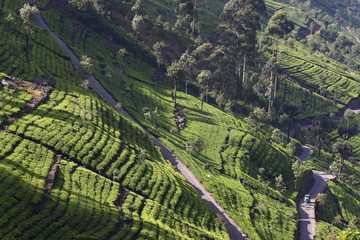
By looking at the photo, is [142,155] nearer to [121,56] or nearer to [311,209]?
[311,209]

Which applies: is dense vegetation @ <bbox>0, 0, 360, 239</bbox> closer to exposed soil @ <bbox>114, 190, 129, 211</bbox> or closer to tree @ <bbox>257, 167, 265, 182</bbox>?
exposed soil @ <bbox>114, 190, 129, 211</bbox>

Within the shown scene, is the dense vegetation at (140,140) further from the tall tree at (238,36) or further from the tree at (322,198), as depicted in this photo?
the tree at (322,198)

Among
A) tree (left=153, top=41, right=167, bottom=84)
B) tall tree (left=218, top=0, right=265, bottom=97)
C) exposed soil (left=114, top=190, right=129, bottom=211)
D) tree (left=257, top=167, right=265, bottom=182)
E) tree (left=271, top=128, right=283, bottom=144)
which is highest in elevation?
tall tree (left=218, top=0, right=265, bottom=97)

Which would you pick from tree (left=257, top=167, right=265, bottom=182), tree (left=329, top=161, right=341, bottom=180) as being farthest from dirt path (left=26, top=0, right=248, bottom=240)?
tree (left=329, top=161, right=341, bottom=180)

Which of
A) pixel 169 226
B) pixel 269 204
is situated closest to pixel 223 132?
pixel 269 204

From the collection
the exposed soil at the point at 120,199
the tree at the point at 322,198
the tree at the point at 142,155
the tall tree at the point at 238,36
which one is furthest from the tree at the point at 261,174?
the tall tree at the point at 238,36

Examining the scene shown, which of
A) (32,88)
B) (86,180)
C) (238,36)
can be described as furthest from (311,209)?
(238,36)

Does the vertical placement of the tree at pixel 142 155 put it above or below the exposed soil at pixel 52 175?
above
